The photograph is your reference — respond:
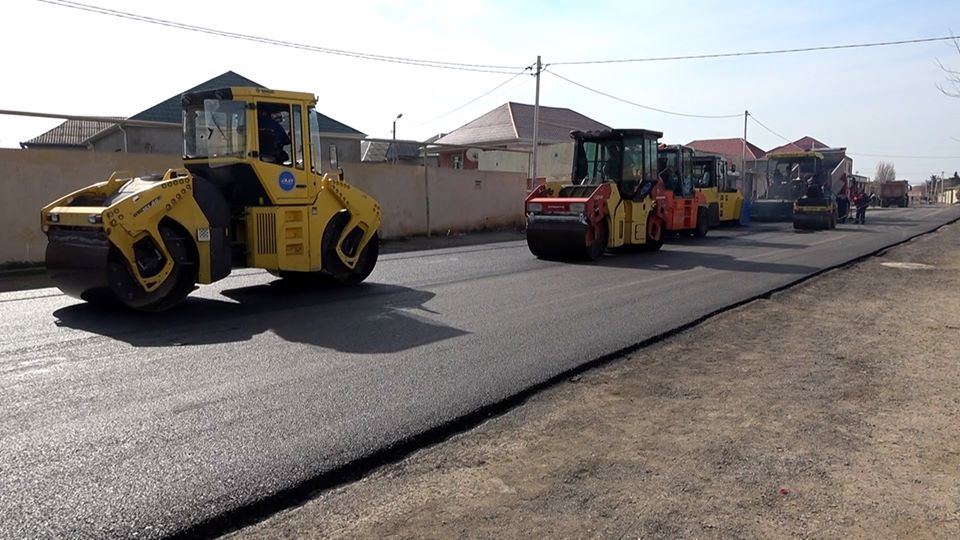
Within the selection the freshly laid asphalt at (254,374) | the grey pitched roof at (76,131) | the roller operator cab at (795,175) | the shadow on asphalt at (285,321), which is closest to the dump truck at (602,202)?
the freshly laid asphalt at (254,374)

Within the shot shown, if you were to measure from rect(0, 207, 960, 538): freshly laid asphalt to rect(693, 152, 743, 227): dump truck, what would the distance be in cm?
1301

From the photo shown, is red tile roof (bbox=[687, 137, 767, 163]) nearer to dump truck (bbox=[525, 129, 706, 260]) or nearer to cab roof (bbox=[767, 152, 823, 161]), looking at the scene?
cab roof (bbox=[767, 152, 823, 161])

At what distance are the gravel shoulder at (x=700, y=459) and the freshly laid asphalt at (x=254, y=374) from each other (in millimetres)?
464

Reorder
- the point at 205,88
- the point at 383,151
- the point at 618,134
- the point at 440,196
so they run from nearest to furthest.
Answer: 1. the point at 618,134
2. the point at 440,196
3. the point at 383,151
4. the point at 205,88

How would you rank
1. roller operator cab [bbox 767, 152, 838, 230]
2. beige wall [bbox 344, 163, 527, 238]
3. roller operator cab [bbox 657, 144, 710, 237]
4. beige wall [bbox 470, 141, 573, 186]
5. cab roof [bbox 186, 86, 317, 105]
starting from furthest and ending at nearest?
beige wall [bbox 470, 141, 573, 186]
roller operator cab [bbox 767, 152, 838, 230]
beige wall [bbox 344, 163, 527, 238]
roller operator cab [bbox 657, 144, 710, 237]
cab roof [bbox 186, 86, 317, 105]

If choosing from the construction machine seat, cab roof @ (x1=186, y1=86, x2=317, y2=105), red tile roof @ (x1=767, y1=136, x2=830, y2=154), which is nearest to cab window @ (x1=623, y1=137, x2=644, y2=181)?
the construction machine seat

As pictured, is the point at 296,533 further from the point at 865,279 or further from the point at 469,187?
the point at 469,187

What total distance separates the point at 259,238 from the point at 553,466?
640 cm

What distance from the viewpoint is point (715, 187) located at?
24781 mm

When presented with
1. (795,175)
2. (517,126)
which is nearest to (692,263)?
(795,175)

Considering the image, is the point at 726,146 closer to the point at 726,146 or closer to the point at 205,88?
the point at 726,146

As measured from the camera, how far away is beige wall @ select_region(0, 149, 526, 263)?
12.5 meters

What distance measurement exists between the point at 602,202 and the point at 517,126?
88.3ft

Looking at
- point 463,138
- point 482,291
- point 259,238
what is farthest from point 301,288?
point 463,138
